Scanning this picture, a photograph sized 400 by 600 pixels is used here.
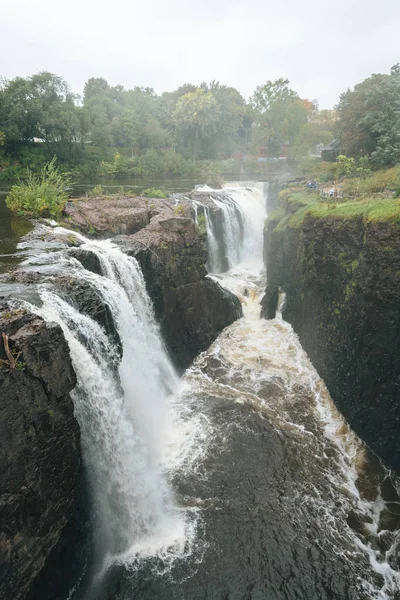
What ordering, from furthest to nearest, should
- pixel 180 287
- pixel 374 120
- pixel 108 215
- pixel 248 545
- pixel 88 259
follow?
pixel 374 120 < pixel 108 215 < pixel 180 287 < pixel 88 259 < pixel 248 545

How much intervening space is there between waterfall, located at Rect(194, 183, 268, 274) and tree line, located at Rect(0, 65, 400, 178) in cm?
725

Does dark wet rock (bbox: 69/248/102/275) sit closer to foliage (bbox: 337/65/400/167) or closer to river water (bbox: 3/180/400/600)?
river water (bbox: 3/180/400/600)

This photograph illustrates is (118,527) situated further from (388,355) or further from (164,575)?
(388,355)

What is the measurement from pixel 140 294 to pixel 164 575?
7.36m

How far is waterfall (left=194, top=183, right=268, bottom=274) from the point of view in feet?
68.6

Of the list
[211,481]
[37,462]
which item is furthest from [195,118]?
[37,462]

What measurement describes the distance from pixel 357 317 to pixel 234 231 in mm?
13404

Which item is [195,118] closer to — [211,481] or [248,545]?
[211,481]

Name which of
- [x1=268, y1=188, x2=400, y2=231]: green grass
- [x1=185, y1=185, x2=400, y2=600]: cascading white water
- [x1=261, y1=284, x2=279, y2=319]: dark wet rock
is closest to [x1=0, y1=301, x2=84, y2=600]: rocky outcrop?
[x1=185, y1=185, x2=400, y2=600]: cascading white water

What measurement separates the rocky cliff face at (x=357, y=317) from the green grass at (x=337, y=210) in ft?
0.54

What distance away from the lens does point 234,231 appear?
22391 mm

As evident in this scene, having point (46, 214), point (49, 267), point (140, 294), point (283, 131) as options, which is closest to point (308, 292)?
point (140, 294)

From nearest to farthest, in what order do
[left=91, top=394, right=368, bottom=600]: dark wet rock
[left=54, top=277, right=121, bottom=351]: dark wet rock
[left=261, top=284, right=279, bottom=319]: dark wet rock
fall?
[left=91, top=394, right=368, bottom=600]: dark wet rock → [left=54, top=277, right=121, bottom=351]: dark wet rock → [left=261, top=284, right=279, bottom=319]: dark wet rock

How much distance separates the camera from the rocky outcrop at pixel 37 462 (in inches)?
207
